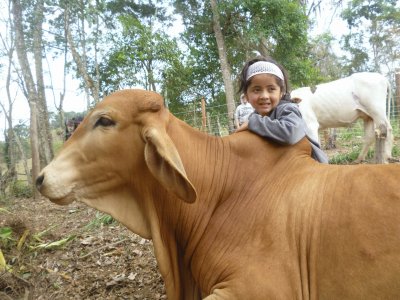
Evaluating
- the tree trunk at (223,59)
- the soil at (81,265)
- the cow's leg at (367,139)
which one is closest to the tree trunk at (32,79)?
the soil at (81,265)

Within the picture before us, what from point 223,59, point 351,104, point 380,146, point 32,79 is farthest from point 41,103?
point 380,146

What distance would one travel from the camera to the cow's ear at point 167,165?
1.78 meters

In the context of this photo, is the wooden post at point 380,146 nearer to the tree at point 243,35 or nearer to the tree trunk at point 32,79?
the tree at point 243,35

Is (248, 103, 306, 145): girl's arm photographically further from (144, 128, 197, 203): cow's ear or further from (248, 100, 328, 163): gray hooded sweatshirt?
(144, 128, 197, 203): cow's ear

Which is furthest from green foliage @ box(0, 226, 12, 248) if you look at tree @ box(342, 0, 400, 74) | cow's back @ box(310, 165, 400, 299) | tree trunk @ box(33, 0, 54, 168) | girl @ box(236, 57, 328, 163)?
tree @ box(342, 0, 400, 74)

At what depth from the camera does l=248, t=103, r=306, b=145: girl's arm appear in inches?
81.2

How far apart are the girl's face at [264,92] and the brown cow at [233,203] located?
0.39 meters

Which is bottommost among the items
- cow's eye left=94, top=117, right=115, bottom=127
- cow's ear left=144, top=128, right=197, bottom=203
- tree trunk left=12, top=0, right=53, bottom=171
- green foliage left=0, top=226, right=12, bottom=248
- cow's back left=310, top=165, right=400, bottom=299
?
green foliage left=0, top=226, right=12, bottom=248

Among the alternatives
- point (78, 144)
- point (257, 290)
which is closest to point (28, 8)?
point (78, 144)

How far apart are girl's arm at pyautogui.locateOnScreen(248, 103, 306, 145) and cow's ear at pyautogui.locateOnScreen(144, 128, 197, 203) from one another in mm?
539

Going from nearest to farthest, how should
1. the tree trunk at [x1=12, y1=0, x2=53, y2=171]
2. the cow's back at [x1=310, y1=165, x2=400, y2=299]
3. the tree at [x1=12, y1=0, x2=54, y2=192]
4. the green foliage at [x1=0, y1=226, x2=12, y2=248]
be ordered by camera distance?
the cow's back at [x1=310, y1=165, x2=400, y2=299], the green foliage at [x1=0, y1=226, x2=12, y2=248], the tree at [x1=12, y1=0, x2=54, y2=192], the tree trunk at [x1=12, y1=0, x2=53, y2=171]

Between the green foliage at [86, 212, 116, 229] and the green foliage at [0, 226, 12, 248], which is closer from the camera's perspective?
the green foliage at [0, 226, 12, 248]

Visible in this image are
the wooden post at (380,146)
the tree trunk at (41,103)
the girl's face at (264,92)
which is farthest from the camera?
the tree trunk at (41,103)

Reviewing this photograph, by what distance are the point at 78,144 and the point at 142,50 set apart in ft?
34.5
